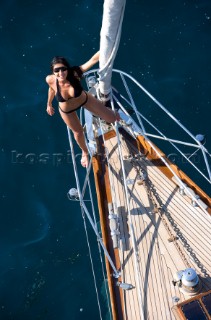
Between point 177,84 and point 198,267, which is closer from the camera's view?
point 198,267

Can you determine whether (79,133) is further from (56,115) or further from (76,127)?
(56,115)

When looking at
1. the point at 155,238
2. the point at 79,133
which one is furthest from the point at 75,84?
the point at 155,238

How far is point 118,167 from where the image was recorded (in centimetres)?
911

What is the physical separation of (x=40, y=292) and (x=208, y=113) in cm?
590

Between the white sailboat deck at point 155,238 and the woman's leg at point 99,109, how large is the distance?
65.9 inches

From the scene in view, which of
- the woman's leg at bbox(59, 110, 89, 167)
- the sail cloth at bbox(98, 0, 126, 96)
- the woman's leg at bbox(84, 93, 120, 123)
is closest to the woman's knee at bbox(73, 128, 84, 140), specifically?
the woman's leg at bbox(59, 110, 89, 167)

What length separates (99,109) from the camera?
735 cm

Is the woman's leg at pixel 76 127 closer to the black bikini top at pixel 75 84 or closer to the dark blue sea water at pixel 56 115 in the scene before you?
the black bikini top at pixel 75 84

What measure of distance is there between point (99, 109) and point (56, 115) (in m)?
4.62

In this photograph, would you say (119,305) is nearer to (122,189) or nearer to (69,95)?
(122,189)

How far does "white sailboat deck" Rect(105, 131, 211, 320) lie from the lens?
757cm

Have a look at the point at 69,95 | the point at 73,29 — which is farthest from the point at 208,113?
the point at 69,95

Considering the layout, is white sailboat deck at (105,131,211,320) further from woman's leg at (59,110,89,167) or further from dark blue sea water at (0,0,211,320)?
dark blue sea water at (0,0,211,320)

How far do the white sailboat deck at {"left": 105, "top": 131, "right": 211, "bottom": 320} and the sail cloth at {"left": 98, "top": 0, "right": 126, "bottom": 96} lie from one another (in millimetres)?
2217
